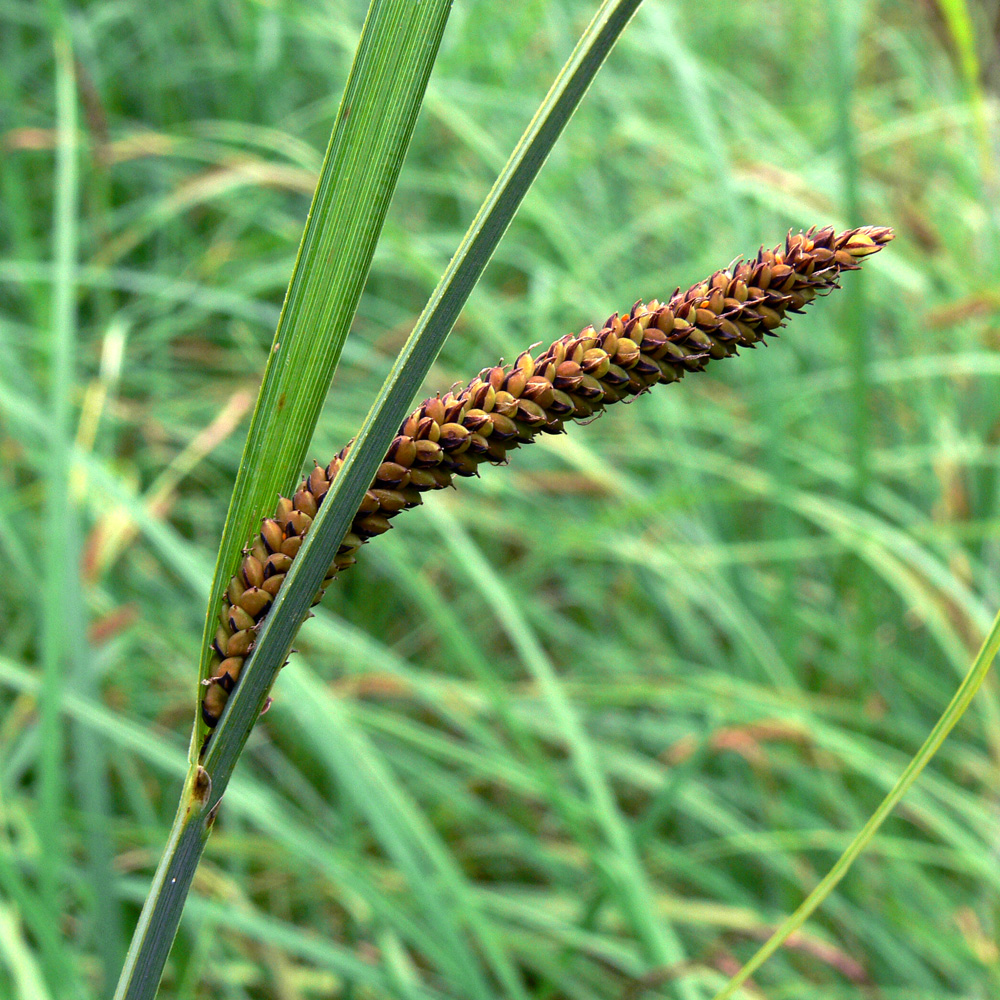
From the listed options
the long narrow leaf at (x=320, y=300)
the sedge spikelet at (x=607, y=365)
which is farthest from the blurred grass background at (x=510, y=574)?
the sedge spikelet at (x=607, y=365)

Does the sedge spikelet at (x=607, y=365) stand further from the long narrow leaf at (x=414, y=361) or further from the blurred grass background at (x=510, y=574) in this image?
the blurred grass background at (x=510, y=574)

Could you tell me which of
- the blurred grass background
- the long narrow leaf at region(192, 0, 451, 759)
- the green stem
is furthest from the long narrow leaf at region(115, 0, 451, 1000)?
the blurred grass background

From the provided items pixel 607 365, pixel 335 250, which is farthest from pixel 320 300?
pixel 607 365

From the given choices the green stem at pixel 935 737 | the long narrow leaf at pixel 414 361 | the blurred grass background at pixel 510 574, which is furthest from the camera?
the blurred grass background at pixel 510 574

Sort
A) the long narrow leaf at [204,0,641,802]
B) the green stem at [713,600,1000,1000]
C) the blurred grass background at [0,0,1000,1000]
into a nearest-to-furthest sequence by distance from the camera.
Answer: the long narrow leaf at [204,0,641,802] → the green stem at [713,600,1000,1000] → the blurred grass background at [0,0,1000,1000]

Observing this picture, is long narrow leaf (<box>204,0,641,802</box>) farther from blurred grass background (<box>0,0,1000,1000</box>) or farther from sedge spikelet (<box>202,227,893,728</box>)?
blurred grass background (<box>0,0,1000,1000</box>)

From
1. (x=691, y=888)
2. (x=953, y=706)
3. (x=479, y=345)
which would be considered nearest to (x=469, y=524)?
(x=479, y=345)
